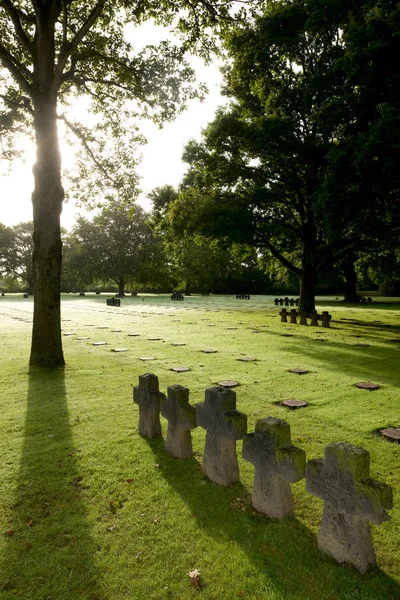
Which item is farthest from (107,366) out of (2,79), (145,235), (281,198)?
(145,235)

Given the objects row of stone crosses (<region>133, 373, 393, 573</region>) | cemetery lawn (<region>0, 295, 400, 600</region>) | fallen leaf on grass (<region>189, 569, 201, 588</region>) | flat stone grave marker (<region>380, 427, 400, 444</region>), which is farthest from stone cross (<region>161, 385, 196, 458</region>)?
flat stone grave marker (<region>380, 427, 400, 444</region>)

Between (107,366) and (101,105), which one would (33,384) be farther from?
(101,105)

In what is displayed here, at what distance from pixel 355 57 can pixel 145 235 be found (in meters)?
43.9

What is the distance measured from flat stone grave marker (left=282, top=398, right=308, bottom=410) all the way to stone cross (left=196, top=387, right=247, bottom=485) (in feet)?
6.61

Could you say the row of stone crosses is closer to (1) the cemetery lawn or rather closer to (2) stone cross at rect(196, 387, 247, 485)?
(2) stone cross at rect(196, 387, 247, 485)

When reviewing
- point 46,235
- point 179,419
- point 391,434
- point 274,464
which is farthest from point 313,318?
point 274,464

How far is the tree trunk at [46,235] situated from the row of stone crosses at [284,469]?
4843mm

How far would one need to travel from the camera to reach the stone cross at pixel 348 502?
1.89 m

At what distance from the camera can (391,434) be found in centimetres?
384

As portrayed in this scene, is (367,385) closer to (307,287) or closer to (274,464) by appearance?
(274,464)

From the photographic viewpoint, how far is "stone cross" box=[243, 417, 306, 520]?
229 cm

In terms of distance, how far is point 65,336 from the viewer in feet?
38.5

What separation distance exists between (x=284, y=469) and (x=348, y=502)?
0.43m

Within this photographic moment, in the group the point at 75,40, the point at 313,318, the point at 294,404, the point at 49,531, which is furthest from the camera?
the point at 313,318
